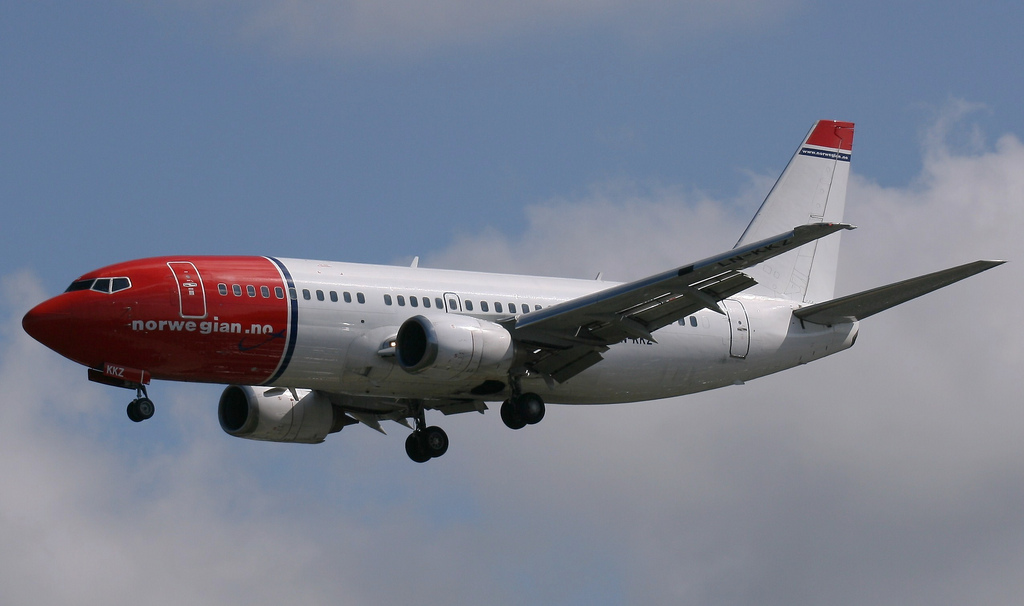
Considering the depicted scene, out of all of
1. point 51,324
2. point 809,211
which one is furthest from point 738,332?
point 51,324

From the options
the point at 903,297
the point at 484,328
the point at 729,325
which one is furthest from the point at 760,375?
the point at 484,328

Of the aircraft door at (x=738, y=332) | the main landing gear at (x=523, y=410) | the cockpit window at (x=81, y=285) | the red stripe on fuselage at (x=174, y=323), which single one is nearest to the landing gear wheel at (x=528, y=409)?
the main landing gear at (x=523, y=410)

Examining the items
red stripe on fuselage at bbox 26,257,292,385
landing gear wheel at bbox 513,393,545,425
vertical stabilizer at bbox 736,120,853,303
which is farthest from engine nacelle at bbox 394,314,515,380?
vertical stabilizer at bbox 736,120,853,303

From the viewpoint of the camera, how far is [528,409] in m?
43.2

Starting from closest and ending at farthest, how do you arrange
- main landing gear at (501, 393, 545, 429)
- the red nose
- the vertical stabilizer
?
the red nose, main landing gear at (501, 393, 545, 429), the vertical stabilizer

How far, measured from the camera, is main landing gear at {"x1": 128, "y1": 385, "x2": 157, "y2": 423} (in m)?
39.6

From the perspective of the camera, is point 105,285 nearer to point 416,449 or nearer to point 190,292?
point 190,292

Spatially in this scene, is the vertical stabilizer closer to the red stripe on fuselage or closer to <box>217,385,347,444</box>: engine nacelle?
<box>217,385,347,444</box>: engine nacelle

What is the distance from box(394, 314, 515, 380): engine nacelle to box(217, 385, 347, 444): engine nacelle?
706 cm

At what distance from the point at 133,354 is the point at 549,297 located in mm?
12160

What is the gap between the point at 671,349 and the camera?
4556 centimetres

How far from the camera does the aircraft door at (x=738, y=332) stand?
46.7 m

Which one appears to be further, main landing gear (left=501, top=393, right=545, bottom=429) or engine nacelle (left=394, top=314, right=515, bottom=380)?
→ main landing gear (left=501, top=393, right=545, bottom=429)

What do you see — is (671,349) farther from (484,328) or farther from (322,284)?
(322,284)
